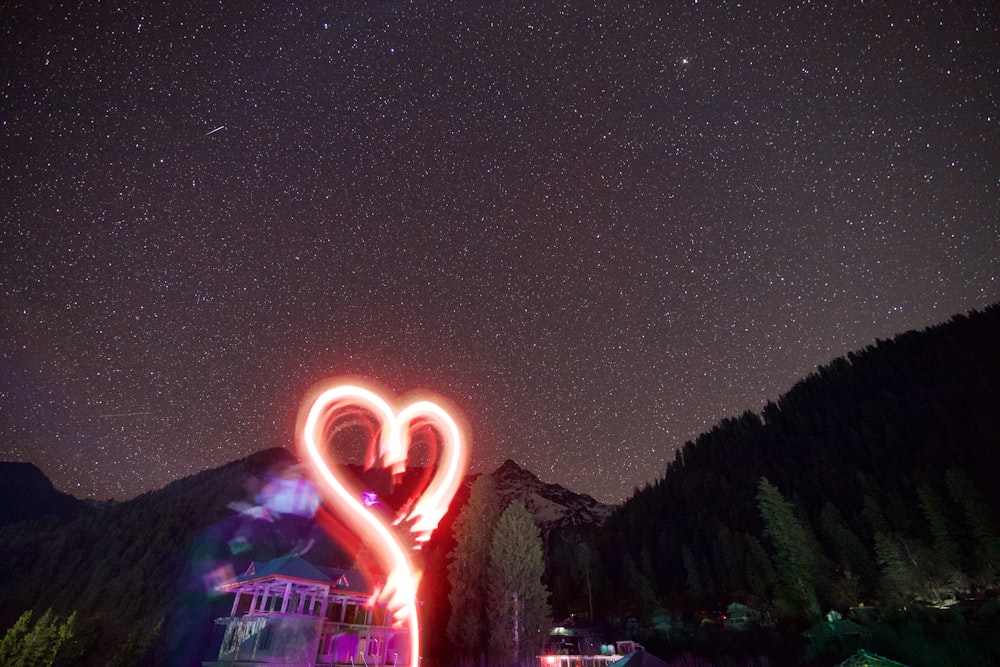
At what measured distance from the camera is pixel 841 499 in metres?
77.2

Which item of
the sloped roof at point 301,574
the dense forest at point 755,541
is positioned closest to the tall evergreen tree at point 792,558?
the dense forest at point 755,541

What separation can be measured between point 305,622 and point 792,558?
48670 mm

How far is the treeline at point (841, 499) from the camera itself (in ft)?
170

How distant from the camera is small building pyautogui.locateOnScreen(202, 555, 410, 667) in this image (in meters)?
29.9

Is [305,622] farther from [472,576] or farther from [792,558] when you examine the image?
[792,558]

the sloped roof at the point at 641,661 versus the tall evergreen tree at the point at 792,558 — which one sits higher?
the tall evergreen tree at the point at 792,558

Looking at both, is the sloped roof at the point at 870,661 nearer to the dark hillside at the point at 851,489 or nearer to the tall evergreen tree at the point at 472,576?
the tall evergreen tree at the point at 472,576

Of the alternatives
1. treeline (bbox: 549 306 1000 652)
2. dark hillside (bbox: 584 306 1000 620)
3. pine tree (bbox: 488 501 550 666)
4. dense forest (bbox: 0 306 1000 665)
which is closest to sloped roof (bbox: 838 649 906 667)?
dense forest (bbox: 0 306 1000 665)

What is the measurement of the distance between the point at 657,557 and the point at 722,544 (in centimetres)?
1901

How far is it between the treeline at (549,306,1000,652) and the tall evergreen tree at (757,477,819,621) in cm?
45

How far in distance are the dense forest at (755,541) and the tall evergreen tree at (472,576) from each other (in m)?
4.18

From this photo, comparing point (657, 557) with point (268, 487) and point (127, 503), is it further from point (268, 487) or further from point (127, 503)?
point (127, 503)

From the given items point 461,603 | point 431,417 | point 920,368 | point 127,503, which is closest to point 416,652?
point 431,417

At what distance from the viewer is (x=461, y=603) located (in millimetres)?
35938
